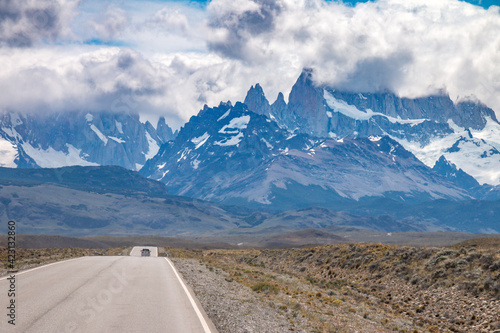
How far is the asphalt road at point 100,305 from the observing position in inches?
686

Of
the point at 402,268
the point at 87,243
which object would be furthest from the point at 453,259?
the point at 87,243

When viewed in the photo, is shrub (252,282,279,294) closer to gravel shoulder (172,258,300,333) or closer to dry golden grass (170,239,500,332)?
dry golden grass (170,239,500,332)

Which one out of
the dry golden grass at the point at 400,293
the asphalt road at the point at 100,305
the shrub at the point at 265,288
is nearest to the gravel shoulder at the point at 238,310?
the shrub at the point at 265,288

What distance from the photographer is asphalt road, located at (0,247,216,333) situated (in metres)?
17.4

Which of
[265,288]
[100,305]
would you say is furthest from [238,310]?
[265,288]

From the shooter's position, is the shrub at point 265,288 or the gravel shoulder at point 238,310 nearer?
the gravel shoulder at point 238,310

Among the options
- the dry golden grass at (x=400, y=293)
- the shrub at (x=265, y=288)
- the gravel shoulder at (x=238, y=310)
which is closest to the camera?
the gravel shoulder at (x=238, y=310)

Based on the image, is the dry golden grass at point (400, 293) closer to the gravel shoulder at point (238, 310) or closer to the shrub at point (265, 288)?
the shrub at point (265, 288)

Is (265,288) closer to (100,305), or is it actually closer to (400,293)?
(400,293)

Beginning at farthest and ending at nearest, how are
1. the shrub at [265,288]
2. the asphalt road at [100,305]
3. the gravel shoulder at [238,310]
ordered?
the shrub at [265,288], the gravel shoulder at [238,310], the asphalt road at [100,305]

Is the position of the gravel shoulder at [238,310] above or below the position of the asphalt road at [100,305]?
below

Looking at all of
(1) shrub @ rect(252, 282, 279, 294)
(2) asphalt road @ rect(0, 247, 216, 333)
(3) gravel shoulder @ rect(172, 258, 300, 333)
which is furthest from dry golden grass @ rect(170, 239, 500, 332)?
(2) asphalt road @ rect(0, 247, 216, 333)

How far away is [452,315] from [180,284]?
47.8 ft

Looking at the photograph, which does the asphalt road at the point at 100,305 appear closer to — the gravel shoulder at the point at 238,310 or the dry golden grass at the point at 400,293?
the gravel shoulder at the point at 238,310
